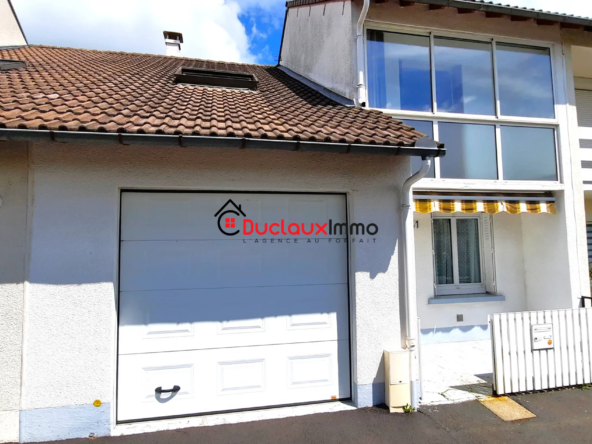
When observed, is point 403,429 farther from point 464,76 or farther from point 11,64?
point 11,64

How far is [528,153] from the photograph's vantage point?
827 centimetres

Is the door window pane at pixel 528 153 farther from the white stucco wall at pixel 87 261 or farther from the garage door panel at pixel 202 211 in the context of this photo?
the white stucco wall at pixel 87 261

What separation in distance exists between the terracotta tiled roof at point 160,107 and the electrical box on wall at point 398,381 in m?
3.45

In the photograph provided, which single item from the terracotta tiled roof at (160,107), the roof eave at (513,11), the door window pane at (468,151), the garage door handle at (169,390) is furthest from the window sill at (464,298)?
the roof eave at (513,11)

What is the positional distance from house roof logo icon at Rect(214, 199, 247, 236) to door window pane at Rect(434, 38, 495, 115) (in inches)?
226

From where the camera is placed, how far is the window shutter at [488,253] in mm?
9227

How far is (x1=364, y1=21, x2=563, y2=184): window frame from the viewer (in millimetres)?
7691

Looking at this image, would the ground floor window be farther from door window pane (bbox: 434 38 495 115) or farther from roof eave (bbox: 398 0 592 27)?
roof eave (bbox: 398 0 592 27)

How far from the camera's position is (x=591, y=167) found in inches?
374

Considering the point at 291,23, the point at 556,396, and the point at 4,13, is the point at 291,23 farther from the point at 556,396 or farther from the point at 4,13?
the point at 556,396

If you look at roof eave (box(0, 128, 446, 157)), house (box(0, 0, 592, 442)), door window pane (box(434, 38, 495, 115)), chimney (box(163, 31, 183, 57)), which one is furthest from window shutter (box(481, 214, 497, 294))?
chimney (box(163, 31, 183, 57))

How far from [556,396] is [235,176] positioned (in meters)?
6.80

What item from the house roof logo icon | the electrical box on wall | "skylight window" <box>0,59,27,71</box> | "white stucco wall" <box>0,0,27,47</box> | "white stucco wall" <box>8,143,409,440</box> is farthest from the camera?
"white stucco wall" <box>0,0,27,47</box>

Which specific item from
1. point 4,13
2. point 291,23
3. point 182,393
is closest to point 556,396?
point 182,393
